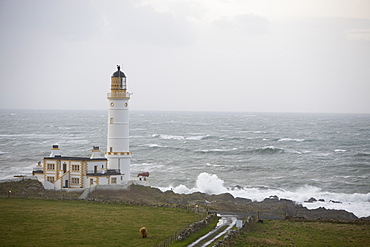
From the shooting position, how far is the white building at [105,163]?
41.5 meters

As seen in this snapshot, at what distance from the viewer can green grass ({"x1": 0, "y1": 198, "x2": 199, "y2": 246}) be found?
81.7 ft

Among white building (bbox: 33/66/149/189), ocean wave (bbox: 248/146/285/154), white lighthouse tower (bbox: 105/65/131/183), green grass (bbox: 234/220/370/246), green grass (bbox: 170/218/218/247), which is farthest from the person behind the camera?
ocean wave (bbox: 248/146/285/154)

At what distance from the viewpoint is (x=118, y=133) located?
43.8 meters

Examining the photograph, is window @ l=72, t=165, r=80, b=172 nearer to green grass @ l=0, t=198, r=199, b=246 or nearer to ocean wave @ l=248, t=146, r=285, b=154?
green grass @ l=0, t=198, r=199, b=246

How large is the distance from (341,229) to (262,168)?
128 ft

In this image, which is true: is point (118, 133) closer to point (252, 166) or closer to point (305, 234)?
point (305, 234)

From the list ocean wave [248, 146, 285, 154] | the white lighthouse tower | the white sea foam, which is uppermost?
the white lighthouse tower

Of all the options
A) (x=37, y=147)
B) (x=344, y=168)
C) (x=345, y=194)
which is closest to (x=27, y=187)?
(x=345, y=194)

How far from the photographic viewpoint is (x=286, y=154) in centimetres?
8512

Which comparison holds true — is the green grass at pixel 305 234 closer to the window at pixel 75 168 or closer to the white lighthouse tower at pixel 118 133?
the white lighthouse tower at pixel 118 133

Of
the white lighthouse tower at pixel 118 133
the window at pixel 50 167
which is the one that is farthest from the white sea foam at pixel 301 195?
the window at pixel 50 167

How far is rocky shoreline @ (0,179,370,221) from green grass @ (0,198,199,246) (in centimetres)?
316

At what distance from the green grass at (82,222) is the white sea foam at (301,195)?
15.8 meters

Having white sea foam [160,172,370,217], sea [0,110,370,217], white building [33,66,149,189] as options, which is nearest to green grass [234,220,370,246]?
white sea foam [160,172,370,217]
